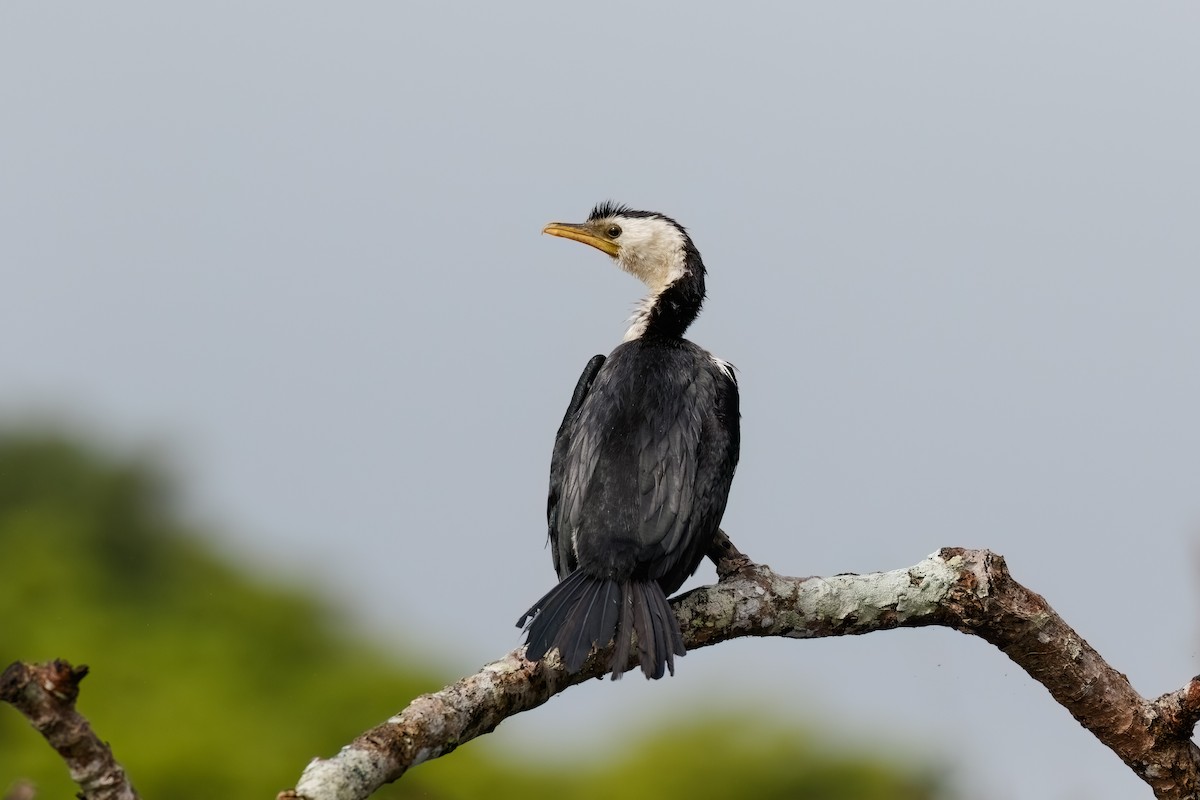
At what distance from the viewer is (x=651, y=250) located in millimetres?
5355

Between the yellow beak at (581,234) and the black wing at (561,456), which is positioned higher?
the yellow beak at (581,234)

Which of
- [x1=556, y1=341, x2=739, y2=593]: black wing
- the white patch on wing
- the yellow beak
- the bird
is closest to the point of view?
the bird

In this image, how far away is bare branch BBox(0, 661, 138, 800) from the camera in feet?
8.89

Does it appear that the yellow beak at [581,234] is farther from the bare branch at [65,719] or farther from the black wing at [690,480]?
the bare branch at [65,719]

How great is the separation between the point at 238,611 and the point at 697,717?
6.04m

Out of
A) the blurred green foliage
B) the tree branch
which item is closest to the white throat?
the tree branch

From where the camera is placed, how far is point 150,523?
14.6m

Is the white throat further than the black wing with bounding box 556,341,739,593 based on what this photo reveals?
Yes

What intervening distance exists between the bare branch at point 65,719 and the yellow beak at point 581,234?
3205 millimetres

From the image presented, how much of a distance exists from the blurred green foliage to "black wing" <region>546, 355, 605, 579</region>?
7.06 ft

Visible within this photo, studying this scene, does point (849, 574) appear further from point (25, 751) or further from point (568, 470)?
point (25, 751)

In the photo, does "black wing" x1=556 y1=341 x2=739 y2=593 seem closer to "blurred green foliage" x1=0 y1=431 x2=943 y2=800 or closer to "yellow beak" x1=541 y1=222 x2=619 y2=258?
"yellow beak" x1=541 y1=222 x2=619 y2=258

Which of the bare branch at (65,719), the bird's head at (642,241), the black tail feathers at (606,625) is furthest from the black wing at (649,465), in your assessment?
the bare branch at (65,719)

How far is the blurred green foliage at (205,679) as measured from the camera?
351 inches
